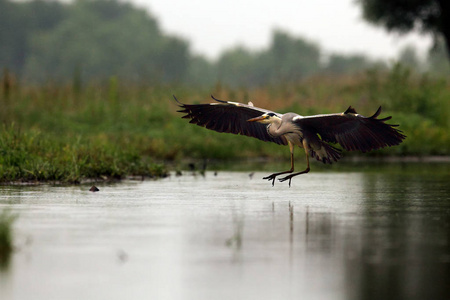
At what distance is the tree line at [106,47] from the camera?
3551 inches

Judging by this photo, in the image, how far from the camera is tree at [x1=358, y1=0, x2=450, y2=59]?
38719 millimetres

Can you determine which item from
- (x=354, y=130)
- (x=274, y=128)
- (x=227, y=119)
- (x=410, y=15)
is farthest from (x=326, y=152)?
(x=410, y=15)

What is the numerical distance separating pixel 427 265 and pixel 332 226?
2.67m

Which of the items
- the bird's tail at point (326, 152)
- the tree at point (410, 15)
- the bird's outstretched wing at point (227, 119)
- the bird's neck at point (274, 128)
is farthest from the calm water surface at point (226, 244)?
the tree at point (410, 15)

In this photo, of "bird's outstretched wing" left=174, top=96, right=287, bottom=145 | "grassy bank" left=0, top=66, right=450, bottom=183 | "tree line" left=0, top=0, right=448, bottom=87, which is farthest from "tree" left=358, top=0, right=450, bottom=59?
"tree line" left=0, top=0, right=448, bottom=87

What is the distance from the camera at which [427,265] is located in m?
7.33

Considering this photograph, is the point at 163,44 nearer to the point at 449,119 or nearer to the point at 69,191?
the point at 449,119

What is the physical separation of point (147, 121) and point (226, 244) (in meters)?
21.7

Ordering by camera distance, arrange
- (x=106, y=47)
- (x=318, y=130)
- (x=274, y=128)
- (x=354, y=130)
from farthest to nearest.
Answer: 1. (x=106, y=47)
2. (x=318, y=130)
3. (x=274, y=128)
4. (x=354, y=130)

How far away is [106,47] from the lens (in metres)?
93.6

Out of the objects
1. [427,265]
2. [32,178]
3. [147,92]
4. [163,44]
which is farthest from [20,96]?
[163,44]

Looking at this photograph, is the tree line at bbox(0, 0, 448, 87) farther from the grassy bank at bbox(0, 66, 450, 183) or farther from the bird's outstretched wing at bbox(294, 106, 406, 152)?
the bird's outstretched wing at bbox(294, 106, 406, 152)

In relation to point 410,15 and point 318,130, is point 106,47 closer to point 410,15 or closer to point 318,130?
point 410,15

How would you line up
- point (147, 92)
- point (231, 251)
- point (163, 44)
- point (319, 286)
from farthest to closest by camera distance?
point (163, 44) → point (147, 92) → point (231, 251) → point (319, 286)
